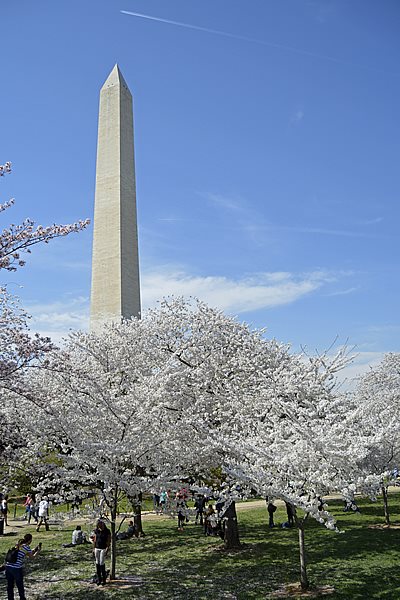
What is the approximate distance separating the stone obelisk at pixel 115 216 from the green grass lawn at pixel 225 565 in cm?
1295

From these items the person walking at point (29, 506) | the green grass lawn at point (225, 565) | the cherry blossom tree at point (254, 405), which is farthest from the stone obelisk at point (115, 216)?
the green grass lawn at point (225, 565)

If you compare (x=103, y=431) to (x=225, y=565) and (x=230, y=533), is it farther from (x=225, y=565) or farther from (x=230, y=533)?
(x=230, y=533)

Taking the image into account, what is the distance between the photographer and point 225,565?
12.1m

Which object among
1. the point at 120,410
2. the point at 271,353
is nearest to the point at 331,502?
the point at 271,353

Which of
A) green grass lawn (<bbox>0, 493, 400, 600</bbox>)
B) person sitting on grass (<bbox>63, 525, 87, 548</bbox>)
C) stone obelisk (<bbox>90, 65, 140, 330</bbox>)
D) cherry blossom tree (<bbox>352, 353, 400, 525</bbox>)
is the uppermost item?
stone obelisk (<bbox>90, 65, 140, 330</bbox>)

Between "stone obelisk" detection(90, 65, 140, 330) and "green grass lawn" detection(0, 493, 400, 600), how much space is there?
1295cm

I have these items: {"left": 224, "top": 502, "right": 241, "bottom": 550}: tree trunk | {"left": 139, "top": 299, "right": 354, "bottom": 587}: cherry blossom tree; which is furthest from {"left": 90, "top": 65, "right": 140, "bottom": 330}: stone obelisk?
{"left": 224, "top": 502, "right": 241, "bottom": 550}: tree trunk

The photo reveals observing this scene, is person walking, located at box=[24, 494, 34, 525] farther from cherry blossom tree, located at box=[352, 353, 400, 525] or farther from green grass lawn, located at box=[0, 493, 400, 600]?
cherry blossom tree, located at box=[352, 353, 400, 525]

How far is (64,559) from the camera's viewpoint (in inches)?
541

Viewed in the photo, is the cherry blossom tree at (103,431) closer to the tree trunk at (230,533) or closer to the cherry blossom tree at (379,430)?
the tree trunk at (230,533)

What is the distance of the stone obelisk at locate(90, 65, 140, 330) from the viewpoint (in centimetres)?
2800

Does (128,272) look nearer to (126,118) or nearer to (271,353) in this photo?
(126,118)

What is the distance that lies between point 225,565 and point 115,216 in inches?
815

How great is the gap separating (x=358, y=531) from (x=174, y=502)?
22.8ft
